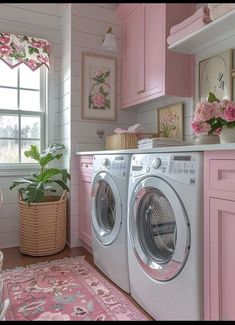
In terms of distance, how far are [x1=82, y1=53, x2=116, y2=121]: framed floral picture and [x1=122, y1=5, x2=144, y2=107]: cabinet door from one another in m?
0.13

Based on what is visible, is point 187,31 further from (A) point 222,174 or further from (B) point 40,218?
(B) point 40,218

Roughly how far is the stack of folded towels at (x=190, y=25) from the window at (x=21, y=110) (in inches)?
60.2

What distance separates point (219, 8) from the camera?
1.60 m

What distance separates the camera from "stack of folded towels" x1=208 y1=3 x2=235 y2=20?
154 centimetres

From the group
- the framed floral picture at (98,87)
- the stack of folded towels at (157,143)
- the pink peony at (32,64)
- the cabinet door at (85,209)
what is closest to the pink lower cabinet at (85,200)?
the cabinet door at (85,209)

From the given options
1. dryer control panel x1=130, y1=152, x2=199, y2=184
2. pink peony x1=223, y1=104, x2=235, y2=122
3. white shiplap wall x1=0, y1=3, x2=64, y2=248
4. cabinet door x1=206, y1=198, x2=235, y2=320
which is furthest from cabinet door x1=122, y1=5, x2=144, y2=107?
cabinet door x1=206, y1=198, x2=235, y2=320

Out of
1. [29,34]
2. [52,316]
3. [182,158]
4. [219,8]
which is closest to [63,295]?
[52,316]

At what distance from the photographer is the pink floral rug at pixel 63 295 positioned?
148cm

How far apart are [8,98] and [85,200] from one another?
4.47 ft

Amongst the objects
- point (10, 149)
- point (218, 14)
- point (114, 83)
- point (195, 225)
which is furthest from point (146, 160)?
point (10, 149)

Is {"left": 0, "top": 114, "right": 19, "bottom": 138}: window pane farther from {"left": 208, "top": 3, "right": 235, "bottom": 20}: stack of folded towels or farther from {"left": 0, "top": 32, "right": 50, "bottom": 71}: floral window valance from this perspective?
{"left": 208, "top": 3, "right": 235, "bottom": 20}: stack of folded towels

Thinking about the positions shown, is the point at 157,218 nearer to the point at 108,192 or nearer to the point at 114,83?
the point at 108,192

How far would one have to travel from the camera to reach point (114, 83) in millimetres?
2822

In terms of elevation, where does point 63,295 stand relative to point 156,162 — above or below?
below
